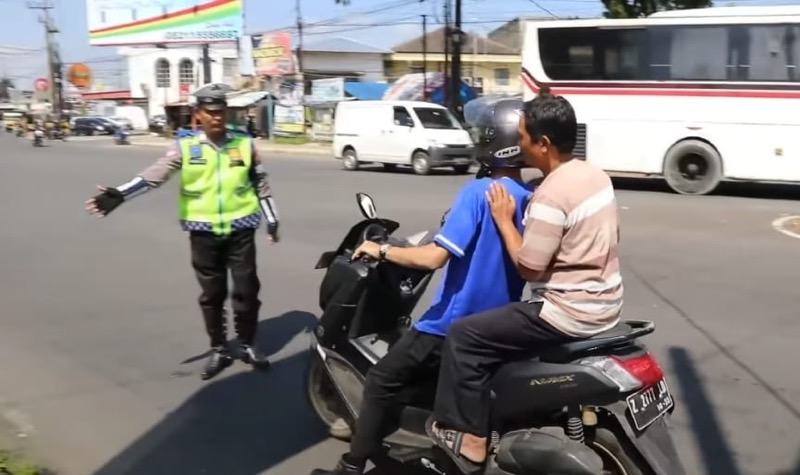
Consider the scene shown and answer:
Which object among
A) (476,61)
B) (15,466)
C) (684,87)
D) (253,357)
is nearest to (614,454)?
(15,466)

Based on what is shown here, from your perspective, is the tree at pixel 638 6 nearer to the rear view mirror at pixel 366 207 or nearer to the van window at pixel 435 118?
the van window at pixel 435 118

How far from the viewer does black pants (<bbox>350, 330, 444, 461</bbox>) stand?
144 inches

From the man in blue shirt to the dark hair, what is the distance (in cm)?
11

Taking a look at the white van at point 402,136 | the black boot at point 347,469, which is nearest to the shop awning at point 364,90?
the white van at point 402,136

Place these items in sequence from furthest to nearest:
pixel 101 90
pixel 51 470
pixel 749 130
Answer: pixel 101 90, pixel 749 130, pixel 51 470

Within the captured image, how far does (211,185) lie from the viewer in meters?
5.54

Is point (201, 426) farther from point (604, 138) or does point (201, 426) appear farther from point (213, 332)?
point (604, 138)

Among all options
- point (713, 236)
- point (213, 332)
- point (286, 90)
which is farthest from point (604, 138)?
point (286, 90)

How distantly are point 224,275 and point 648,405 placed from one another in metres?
3.15

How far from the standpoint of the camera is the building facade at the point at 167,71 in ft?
216

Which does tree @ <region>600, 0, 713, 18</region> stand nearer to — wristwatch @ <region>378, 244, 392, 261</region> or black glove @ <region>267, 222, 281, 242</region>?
black glove @ <region>267, 222, 281, 242</region>

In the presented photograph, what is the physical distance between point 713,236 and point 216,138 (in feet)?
24.3

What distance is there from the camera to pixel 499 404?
138 inches

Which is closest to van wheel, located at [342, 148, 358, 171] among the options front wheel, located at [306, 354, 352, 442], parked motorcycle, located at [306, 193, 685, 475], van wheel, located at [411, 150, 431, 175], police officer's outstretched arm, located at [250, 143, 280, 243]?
van wheel, located at [411, 150, 431, 175]
